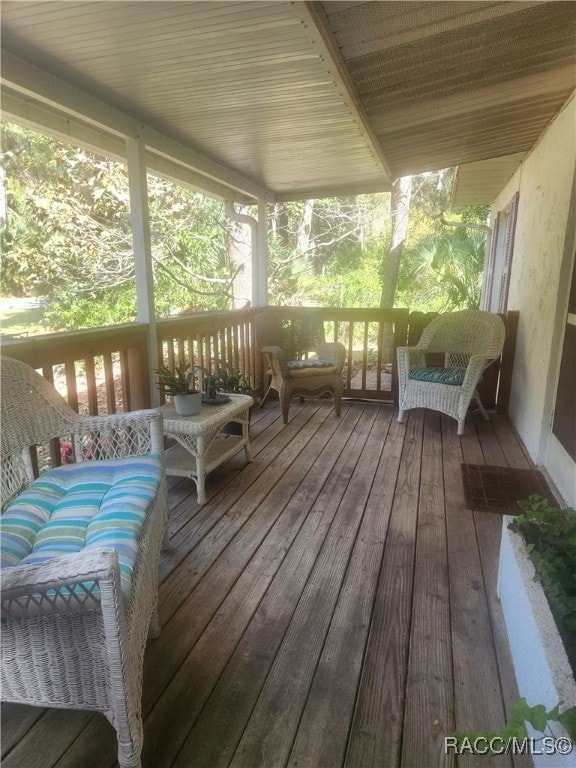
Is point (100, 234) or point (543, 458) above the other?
point (100, 234)

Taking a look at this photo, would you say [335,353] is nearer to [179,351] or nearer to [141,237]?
[179,351]

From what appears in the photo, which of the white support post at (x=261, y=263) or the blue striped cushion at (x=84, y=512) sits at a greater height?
the white support post at (x=261, y=263)

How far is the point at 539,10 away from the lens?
1.89 metres

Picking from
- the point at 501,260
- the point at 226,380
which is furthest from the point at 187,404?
the point at 501,260

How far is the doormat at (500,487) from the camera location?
245cm

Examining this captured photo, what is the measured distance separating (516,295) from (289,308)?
2257 mm

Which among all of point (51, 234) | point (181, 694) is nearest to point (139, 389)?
point (181, 694)

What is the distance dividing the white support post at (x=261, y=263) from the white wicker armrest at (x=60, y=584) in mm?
4110

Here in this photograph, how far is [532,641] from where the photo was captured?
3.90 ft

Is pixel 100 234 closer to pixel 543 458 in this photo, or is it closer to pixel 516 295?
pixel 516 295

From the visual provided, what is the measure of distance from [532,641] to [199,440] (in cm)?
174

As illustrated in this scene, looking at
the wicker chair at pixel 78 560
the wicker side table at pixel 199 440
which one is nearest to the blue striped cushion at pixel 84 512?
the wicker chair at pixel 78 560

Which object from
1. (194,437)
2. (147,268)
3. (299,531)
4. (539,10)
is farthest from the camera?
(147,268)

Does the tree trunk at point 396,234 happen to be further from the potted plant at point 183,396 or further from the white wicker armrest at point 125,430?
the white wicker armrest at point 125,430
